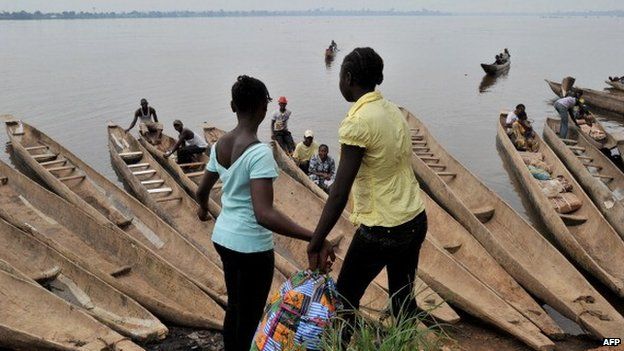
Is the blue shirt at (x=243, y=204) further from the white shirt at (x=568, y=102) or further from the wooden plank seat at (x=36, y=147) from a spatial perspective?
the white shirt at (x=568, y=102)

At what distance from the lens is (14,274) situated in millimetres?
4527

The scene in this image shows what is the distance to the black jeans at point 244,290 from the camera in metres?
2.61

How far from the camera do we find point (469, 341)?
4688mm

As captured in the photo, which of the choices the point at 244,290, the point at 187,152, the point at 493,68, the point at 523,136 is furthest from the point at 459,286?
the point at 493,68

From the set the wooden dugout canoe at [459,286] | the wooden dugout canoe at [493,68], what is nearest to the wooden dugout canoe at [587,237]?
the wooden dugout canoe at [459,286]

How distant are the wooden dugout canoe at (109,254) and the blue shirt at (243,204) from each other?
191 centimetres

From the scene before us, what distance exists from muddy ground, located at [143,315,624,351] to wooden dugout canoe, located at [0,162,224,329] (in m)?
0.10

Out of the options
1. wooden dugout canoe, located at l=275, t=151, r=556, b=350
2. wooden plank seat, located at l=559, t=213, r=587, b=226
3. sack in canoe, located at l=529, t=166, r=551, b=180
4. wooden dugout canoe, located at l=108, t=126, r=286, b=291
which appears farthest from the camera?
sack in canoe, located at l=529, t=166, r=551, b=180

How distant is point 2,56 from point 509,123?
134 ft

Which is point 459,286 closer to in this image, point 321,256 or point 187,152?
point 321,256

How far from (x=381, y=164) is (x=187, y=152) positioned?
697cm

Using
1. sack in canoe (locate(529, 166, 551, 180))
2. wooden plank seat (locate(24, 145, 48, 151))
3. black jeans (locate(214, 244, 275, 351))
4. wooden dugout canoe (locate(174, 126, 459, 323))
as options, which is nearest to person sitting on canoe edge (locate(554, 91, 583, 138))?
sack in canoe (locate(529, 166, 551, 180))

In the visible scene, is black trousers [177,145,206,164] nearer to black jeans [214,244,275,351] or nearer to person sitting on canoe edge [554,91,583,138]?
black jeans [214,244,275,351]

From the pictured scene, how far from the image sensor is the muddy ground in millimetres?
4107
